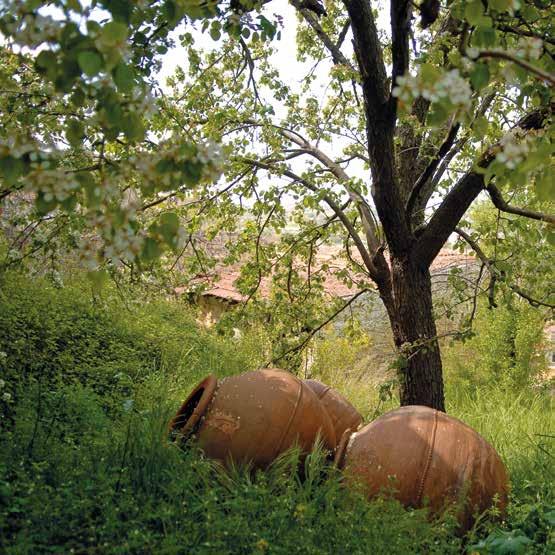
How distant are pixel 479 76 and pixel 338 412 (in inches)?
128

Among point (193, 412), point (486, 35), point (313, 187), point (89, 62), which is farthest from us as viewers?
point (313, 187)

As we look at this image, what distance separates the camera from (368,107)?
15.4ft

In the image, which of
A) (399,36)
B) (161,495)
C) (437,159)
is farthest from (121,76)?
(437,159)

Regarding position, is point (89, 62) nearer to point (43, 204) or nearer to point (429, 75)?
point (43, 204)

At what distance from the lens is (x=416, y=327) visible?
5383 millimetres

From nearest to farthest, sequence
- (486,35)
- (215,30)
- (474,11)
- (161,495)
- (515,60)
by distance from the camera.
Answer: (515,60)
(474,11)
(486,35)
(161,495)
(215,30)

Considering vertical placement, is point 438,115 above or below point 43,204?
above

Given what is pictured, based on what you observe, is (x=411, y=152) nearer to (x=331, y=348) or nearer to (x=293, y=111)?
(x=293, y=111)

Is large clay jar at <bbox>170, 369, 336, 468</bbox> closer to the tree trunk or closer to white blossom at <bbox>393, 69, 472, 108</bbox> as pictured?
the tree trunk

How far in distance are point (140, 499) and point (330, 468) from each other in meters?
1.19

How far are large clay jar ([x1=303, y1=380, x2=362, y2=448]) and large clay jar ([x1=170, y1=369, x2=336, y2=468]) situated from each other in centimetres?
47

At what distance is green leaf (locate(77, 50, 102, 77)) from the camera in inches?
69.7

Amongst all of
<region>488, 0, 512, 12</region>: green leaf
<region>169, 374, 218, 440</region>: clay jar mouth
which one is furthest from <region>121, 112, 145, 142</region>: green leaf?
<region>169, 374, 218, 440</region>: clay jar mouth

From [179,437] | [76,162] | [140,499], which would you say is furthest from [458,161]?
[140,499]
